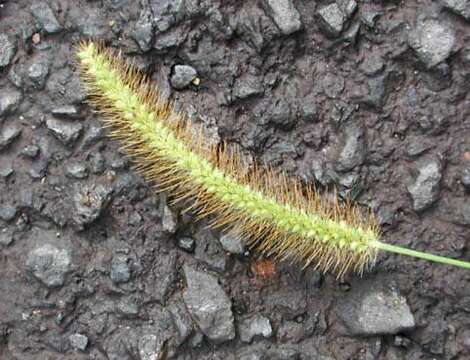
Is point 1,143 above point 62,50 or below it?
below

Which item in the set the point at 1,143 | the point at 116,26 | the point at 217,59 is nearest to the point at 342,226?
the point at 217,59

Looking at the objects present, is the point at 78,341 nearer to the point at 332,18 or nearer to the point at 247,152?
the point at 247,152

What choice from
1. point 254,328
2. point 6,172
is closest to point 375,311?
point 254,328

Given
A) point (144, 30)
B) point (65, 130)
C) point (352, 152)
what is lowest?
point (65, 130)

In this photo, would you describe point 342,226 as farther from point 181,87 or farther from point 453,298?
point 181,87

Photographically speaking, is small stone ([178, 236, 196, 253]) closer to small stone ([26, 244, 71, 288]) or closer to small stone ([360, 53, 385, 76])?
small stone ([26, 244, 71, 288])
